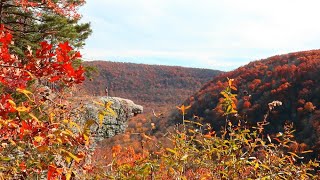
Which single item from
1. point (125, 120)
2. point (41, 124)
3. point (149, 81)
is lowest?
point (149, 81)

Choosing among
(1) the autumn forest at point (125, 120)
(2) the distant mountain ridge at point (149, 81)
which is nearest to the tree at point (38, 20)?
(1) the autumn forest at point (125, 120)

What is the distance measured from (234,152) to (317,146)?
18.6 m

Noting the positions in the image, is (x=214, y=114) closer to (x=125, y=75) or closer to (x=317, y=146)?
(x=317, y=146)

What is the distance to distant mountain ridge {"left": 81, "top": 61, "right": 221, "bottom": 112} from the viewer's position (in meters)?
78.0

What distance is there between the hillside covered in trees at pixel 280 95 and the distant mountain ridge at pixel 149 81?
1486 inches

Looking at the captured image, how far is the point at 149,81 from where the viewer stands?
88.4 m

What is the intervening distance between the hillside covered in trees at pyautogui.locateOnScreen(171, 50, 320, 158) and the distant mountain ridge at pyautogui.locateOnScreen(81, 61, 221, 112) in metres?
37.8

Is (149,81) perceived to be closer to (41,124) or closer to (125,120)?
(125,120)

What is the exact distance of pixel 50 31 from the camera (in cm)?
1406

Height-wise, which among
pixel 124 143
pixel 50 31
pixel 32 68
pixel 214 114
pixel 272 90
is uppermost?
pixel 50 31

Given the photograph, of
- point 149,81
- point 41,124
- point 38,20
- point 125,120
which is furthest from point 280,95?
point 149,81

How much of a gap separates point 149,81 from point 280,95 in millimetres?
62635

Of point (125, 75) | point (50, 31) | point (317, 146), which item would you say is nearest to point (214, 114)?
point (317, 146)

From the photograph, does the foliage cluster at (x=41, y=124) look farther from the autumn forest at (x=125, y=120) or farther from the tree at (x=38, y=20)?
the tree at (x=38, y=20)
